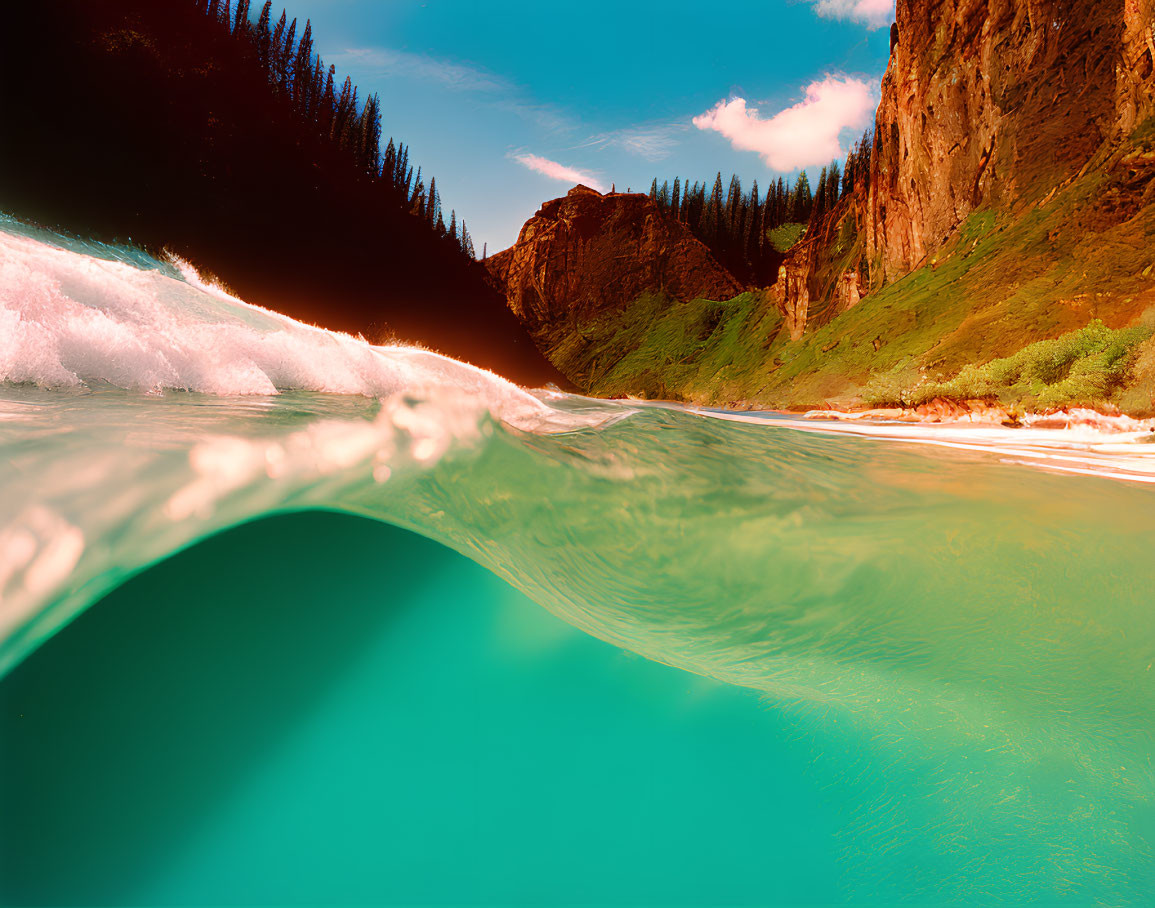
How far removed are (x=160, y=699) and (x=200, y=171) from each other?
3298cm

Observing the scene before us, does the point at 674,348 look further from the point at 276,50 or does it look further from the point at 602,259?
the point at 276,50

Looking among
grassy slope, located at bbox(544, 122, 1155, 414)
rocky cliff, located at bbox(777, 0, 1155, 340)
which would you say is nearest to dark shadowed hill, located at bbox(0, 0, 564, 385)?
grassy slope, located at bbox(544, 122, 1155, 414)

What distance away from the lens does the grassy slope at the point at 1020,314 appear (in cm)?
1497

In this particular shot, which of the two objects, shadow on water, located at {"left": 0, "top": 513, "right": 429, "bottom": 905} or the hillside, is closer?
shadow on water, located at {"left": 0, "top": 513, "right": 429, "bottom": 905}

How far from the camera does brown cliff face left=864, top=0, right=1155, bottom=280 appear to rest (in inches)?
920

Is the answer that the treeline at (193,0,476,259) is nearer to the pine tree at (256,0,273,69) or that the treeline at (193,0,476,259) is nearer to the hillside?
the pine tree at (256,0,273,69)

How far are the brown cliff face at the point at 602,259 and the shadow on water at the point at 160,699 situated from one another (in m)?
83.4

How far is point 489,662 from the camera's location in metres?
2.06

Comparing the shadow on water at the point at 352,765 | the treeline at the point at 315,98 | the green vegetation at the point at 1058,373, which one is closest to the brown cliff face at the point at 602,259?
the treeline at the point at 315,98

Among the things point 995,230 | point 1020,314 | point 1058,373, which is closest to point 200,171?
point 1058,373

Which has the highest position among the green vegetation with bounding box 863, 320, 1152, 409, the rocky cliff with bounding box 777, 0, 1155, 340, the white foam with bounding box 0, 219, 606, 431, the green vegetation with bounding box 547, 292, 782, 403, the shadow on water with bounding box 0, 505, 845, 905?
the rocky cliff with bounding box 777, 0, 1155, 340

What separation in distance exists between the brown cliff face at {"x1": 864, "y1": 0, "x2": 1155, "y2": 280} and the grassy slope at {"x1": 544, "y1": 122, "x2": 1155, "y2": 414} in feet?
7.23

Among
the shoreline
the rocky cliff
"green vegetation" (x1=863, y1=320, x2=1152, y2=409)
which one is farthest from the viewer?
the rocky cliff

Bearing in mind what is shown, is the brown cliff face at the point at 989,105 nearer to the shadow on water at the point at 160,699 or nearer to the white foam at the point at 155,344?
the white foam at the point at 155,344
